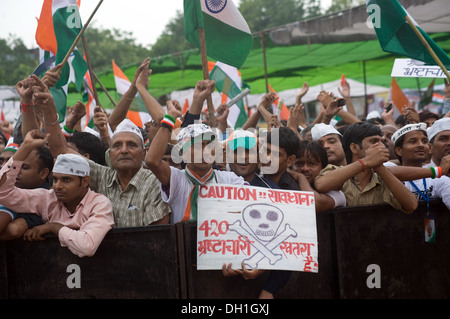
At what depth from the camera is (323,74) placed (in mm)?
16938

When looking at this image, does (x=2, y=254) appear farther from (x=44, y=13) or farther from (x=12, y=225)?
(x=44, y=13)

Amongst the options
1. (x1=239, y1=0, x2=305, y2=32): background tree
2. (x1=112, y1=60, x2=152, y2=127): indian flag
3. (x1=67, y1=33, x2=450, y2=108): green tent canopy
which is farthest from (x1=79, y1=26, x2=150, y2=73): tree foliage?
(x1=112, y1=60, x2=152, y2=127): indian flag

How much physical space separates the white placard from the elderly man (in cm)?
374

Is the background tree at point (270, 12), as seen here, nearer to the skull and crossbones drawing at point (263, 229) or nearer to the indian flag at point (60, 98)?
the indian flag at point (60, 98)

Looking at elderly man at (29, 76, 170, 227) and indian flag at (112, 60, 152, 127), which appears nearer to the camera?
elderly man at (29, 76, 170, 227)

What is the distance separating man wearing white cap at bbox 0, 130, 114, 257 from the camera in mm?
3229

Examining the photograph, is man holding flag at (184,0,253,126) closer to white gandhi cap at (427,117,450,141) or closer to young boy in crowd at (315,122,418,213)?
young boy in crowd at (315,122,418,213)

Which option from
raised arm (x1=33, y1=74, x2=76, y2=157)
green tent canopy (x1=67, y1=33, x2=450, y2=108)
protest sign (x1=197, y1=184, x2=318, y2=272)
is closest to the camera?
protest sign (x1=197, y1=184, x2=318, y2=272)

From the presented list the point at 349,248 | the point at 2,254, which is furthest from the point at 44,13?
the point at 349,248

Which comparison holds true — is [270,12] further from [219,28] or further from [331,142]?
[331,142]

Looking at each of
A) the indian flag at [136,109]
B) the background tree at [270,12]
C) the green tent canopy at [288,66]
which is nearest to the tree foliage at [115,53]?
the background tree at [270,12]

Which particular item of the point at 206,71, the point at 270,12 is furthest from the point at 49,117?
the point at 270,12

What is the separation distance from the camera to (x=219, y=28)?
5.04m
